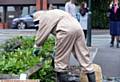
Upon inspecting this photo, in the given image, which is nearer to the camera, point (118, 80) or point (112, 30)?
point (118, 80)

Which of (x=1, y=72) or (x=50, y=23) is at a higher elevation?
(x=50, y=23)

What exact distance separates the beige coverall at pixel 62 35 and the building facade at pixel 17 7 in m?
32.2

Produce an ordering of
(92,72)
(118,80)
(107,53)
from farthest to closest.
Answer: (107,53) → (118,80) → (92,72)

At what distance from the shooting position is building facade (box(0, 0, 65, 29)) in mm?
40219

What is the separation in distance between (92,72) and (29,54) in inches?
48.4

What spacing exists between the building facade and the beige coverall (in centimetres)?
3224

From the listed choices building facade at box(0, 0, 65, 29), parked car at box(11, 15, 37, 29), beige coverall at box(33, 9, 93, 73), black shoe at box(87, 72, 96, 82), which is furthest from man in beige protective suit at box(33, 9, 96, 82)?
building facade at box(0, 0, 65, 29)

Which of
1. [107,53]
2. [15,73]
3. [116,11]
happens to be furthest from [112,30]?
[15,73]

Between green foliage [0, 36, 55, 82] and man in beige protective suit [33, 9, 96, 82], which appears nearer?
green foliage [0, 36, 55, 82]

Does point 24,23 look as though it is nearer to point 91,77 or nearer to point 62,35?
point 91,77

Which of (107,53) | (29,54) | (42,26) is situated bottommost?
(107,53)

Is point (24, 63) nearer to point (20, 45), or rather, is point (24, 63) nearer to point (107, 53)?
point (20, 45)

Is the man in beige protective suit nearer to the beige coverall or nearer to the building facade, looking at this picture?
the beige coverall

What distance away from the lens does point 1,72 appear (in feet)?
23.5
